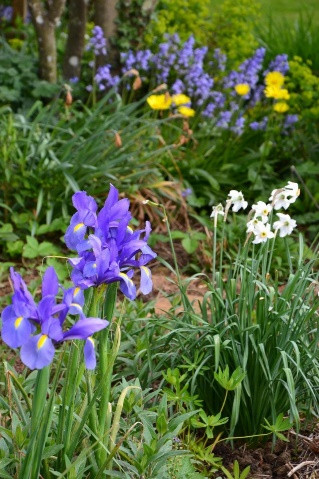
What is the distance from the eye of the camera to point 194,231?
4.43m

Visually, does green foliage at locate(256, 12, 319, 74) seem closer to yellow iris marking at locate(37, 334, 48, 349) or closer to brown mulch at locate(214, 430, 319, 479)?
brown mulch at locate(214, 430, 319, 479)

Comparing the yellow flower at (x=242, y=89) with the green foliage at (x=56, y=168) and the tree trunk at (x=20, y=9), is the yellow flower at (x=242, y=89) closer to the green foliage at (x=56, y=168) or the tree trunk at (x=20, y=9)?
the green foliage at (x=56, y=168)

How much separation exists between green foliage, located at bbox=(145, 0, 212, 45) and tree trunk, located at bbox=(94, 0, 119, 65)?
25 centimetres

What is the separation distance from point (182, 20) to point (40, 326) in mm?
4546

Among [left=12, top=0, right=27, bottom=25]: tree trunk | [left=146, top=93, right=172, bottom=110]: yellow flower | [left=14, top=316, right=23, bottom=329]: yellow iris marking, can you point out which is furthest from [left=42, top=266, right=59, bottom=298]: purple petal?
[left=12, top=0, right=27, bottom=25]: tree trunk

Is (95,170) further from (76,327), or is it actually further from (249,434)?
(76,327)

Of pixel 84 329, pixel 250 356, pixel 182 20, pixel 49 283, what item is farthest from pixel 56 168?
pixel 84 329

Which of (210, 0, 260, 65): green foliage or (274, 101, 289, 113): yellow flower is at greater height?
(210, 0, 260, 65): green foliage

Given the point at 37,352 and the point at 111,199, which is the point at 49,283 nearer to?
the point at 37,352

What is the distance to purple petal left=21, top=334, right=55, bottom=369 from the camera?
156 cm

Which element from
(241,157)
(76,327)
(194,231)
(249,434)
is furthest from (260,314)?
(241,157)

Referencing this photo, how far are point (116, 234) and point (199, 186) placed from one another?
308cm

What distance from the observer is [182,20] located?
579cm

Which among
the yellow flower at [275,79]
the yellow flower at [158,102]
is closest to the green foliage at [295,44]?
the yellow flower at [275,79]
